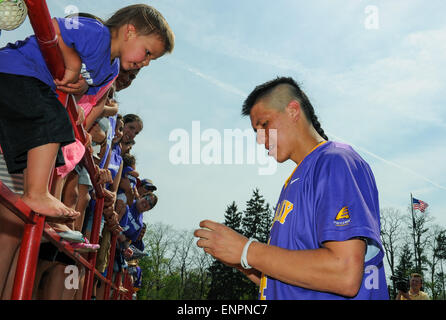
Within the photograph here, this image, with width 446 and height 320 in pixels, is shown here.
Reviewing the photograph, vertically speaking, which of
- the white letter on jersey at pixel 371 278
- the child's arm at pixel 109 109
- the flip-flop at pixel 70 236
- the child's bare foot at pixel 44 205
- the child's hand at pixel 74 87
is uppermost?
the child's arm at pixel 109 109

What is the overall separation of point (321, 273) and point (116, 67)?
2.02 meters

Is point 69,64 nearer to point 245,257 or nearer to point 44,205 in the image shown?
point 44,205

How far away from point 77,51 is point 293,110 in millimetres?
1209

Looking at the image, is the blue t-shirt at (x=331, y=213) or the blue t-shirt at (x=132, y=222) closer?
the blue t-shirt at (x=331, y=213)

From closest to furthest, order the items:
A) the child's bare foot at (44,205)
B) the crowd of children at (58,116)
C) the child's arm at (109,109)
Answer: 1. the child's bare foot at (44,205)
2. the crowd of children at (58,116)
3. the child's arm at (109,109)

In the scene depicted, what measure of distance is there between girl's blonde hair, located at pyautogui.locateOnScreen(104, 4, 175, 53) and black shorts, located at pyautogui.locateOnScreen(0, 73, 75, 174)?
2.80 feet

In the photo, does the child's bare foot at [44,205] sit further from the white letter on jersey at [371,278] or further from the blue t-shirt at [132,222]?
the blue t-shirt at [132,222]

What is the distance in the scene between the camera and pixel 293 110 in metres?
1.84

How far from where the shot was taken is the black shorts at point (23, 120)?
172 cm

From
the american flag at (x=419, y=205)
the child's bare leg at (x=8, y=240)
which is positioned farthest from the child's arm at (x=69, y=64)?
the american flag at (x=419, y=205)

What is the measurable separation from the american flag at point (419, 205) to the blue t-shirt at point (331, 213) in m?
25.2

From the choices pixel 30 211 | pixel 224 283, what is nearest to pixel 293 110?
pixel 30 211
